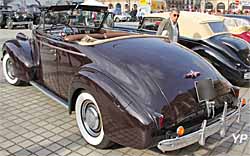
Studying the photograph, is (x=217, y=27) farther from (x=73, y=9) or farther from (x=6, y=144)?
(x=6, y=144)

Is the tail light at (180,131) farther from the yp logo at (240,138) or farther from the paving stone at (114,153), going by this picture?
the yp logo at (240,138)

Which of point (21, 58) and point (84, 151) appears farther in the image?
point (21, 58)

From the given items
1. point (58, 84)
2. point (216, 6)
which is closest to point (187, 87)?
point (58, 84)

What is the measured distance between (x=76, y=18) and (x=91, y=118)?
287 cm

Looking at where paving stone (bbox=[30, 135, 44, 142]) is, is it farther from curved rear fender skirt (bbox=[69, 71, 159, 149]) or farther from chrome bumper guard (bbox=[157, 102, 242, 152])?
chrome bumper guard (bbox=[157, 102, 242, 152])

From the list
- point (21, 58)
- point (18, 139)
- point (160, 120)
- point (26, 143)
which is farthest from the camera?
point (21, 58)

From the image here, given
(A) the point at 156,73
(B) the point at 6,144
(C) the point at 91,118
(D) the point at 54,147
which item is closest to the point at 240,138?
(A) the point at 156,73

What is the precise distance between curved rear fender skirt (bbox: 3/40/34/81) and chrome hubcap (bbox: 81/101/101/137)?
2.16 m

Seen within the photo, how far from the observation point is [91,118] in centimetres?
351

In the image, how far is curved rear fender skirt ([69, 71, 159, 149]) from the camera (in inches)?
109

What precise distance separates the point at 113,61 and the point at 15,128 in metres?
1.88

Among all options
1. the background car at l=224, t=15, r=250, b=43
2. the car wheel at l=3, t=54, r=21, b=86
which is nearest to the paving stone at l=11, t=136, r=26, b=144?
the car wheel at l=3, t=54, r=21, b=86

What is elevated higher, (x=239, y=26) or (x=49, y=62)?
(x=239, y=26)

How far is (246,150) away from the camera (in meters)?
3.56
